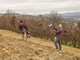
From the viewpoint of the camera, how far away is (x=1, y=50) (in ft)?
18.6

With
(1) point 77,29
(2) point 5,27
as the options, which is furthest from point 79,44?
(2) point 5,27

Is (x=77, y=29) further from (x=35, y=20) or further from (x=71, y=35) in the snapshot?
(x=35, y=20)

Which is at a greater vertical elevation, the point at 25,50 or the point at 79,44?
the point at 25,50

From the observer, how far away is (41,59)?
562cm

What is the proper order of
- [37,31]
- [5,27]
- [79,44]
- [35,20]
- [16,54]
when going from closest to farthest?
[16,54]
[79,44]
[37,31]
[35,20]
[5,27]

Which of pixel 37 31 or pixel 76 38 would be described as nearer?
pixel 76 38

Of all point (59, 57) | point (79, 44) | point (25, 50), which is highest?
point (25, 50)

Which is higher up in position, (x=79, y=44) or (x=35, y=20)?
(x=35, y=20)

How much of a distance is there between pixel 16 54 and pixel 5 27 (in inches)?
462

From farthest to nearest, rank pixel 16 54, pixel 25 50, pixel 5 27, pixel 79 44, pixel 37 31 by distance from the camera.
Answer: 1. pixel 5 27
2. pixel 37 31
3. pixel 79 44
4. pixel 25 50
5. pixel 16 54

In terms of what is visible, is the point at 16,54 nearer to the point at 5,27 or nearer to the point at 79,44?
the point at 79,44

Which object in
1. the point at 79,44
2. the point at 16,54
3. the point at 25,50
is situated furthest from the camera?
the point at 79,44

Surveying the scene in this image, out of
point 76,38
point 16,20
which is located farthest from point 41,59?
point 16,20

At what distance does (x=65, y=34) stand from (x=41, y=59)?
714 centimetres
